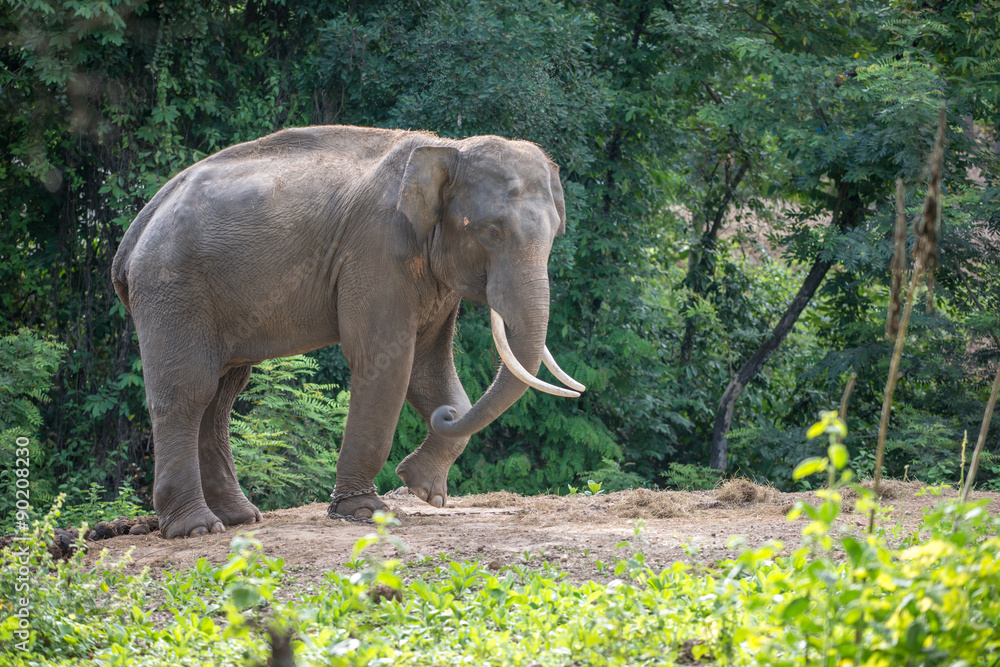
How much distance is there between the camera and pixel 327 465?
939cm

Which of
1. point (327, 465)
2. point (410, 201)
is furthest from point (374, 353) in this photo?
point (327, 465)

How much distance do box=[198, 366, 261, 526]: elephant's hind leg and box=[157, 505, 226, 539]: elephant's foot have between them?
55cm

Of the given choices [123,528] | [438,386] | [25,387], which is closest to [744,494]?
[438,386]

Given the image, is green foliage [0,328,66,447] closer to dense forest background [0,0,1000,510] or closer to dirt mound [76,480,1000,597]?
dense forest background [0,0,1000,510]

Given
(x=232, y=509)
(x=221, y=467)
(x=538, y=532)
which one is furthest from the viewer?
(x=221, y=467)

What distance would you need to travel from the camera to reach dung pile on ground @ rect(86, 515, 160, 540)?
633cm

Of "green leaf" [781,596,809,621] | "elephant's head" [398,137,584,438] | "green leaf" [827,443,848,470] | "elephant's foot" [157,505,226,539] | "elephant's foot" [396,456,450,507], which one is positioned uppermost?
"elephant's head" [398,137,584,438]

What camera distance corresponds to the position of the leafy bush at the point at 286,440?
28.0 ft

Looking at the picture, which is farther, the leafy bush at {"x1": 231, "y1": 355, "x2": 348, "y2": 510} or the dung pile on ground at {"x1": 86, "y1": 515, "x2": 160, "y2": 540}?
the leafy bush at {"x1": 231, "y1": 355, "x2": 348, "y2": 510}

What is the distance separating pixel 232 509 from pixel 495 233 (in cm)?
260

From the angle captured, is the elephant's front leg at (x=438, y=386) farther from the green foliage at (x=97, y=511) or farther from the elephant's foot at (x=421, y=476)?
the green foliage at (x=97, y=511)

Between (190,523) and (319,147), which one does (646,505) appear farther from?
(319,147)

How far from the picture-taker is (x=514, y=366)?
5.83 metres

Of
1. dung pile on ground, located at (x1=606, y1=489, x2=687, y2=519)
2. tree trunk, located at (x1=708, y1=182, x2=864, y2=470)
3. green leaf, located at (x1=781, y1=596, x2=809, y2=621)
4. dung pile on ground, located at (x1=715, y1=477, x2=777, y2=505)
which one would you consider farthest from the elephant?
tree trunk, located at (x1=708, y1=182, x2=864, y2=470)
